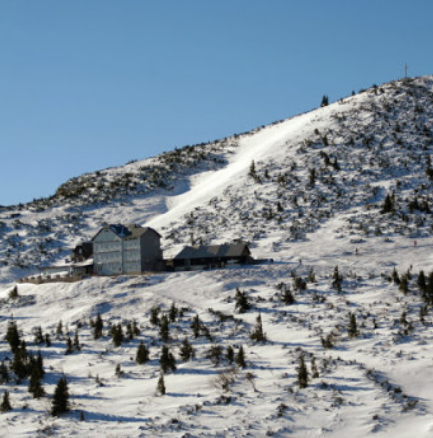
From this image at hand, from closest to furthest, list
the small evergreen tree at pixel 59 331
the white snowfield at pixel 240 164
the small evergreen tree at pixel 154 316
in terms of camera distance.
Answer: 1. the small evergreen tree at pixel 154 316
2. the small evergreen tree at pixel 59 331
3. the white snowfield at pixel 240 164

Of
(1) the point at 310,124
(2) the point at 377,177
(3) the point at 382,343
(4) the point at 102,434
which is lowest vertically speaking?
(4) the point at 102,434

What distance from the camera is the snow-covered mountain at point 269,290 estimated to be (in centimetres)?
2266

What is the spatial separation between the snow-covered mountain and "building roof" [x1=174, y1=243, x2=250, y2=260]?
415 cm

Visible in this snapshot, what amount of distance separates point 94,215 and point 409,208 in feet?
159

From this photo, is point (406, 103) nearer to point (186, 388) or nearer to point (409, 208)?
point (409, 208)

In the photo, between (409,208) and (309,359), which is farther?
(409,208)

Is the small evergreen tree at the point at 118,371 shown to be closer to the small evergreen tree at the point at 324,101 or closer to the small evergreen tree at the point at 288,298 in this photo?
the small evergreen tree at the point at 288,298

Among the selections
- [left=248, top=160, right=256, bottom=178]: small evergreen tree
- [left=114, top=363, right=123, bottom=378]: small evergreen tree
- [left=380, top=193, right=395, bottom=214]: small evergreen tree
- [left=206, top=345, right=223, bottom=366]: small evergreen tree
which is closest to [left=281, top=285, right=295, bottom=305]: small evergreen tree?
[left=206, top=345, right=223, bottom=366]: small evergreen tree

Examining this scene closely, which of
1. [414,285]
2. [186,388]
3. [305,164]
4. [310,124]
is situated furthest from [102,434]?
[310,124]

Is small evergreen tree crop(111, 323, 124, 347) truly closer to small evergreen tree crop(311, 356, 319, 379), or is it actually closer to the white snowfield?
small evergreen tree crop(311, 356, 319, 379)

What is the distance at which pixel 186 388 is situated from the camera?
84.3ft

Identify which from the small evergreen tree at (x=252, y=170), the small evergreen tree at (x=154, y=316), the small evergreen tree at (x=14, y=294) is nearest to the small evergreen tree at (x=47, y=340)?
the small evergreen tree at (x=154, y=316)

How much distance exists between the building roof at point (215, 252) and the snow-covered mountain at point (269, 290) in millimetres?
4152

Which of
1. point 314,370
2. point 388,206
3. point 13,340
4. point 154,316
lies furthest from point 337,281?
point 388,206
